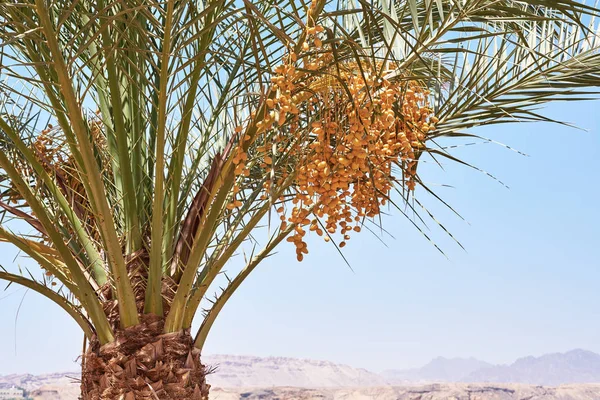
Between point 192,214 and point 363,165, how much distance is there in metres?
0.96

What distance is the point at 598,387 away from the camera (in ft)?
32.1

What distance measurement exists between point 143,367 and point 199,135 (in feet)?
3.99

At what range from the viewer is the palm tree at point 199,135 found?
1.92 meters

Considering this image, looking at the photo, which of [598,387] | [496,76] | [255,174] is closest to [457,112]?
[496,76]

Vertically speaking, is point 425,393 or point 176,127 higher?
point 176,127

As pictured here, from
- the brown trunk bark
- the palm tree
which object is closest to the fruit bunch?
the palm tree

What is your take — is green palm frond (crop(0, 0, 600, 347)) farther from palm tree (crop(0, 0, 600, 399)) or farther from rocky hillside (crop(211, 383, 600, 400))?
rocky hillside (crop(211, 383, 600, 400))

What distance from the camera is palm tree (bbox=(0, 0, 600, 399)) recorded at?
1923 millimetres

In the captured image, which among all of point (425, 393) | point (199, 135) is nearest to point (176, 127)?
point (199, 135)

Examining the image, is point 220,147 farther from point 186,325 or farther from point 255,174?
point 186,325

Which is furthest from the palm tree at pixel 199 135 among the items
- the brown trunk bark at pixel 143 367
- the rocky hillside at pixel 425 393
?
the rocky hillside at pixel 425 393

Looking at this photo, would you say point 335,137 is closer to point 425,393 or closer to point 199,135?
point 199,135

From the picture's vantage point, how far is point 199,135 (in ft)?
10.6

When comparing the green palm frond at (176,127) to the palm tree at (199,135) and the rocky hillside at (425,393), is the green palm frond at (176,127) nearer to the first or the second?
the palm tree at (199,135)
